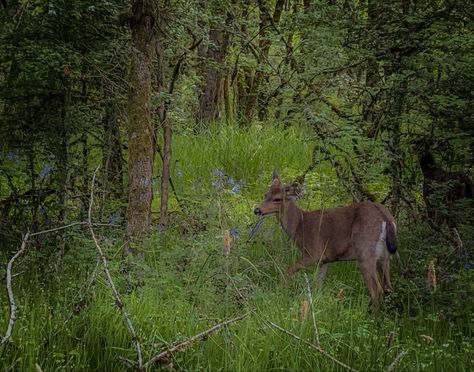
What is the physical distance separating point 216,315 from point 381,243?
6.67ft

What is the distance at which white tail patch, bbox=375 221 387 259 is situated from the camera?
6336 millimetres

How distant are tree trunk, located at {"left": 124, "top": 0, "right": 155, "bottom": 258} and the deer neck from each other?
1.72m

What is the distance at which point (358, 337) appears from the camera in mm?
4500

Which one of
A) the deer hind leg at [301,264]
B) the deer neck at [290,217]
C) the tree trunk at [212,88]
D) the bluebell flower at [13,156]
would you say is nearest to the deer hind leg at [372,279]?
the deer hind leg at [301,264]

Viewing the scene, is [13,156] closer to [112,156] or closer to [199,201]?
[112,156]

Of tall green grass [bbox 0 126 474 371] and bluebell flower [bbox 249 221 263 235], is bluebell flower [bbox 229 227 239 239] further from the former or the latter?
bluebell flower [bbox 249 221 263 235]

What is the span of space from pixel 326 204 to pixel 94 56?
3693 millimetres

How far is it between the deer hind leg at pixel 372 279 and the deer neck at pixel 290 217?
103 cm

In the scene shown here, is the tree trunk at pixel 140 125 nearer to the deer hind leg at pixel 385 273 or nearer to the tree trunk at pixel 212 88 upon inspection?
the deer hind leg at pixel 385 273

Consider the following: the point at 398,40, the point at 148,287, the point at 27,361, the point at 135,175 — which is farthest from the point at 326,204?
the point at 27,361

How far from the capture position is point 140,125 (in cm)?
607

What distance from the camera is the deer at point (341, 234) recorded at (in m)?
6.31

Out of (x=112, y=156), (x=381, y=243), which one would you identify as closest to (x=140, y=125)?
(x=112, y=156)

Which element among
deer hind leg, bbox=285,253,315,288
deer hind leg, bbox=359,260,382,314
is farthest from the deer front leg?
deer hind leg, bbox=359,260,382,314
